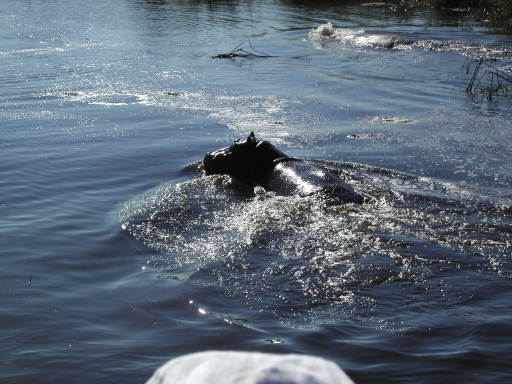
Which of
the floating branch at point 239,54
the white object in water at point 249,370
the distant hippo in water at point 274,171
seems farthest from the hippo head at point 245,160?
the floating branch at point 239,54

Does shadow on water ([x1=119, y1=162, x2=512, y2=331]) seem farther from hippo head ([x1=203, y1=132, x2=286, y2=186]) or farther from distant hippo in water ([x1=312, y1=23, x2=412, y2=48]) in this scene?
distant hippo in water ([x1=312, y1=23, x2=412, y2=48])

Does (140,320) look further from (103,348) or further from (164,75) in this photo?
(164,75)

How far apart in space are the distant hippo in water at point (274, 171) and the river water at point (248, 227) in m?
0.18

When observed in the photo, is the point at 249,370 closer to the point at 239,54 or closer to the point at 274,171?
the point at 274,171

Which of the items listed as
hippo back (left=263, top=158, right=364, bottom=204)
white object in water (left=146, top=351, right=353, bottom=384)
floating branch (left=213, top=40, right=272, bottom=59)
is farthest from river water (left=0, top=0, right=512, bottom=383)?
white object in water (left=146, top=351, right=353, bottom=384)

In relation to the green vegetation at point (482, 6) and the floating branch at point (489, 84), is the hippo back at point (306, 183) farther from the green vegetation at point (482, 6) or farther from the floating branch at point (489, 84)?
the green vegetation at point (482, 6)

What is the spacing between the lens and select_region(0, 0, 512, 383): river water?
4.27 meters

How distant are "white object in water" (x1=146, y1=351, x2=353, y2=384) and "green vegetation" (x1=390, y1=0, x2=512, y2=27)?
23369mm

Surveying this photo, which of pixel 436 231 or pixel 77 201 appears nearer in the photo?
pixel 436 231

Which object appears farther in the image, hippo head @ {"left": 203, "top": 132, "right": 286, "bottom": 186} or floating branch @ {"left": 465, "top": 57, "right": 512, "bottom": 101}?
floating branch @ {"left": 465, "top": 57, "right": 512, "bottom": 101}

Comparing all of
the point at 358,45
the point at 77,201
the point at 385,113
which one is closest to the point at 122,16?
the point at 358,45

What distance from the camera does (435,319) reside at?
14.9 ft

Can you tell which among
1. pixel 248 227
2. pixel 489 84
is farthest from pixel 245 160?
pixel 489 84

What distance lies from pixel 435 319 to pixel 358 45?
51.6 feet
